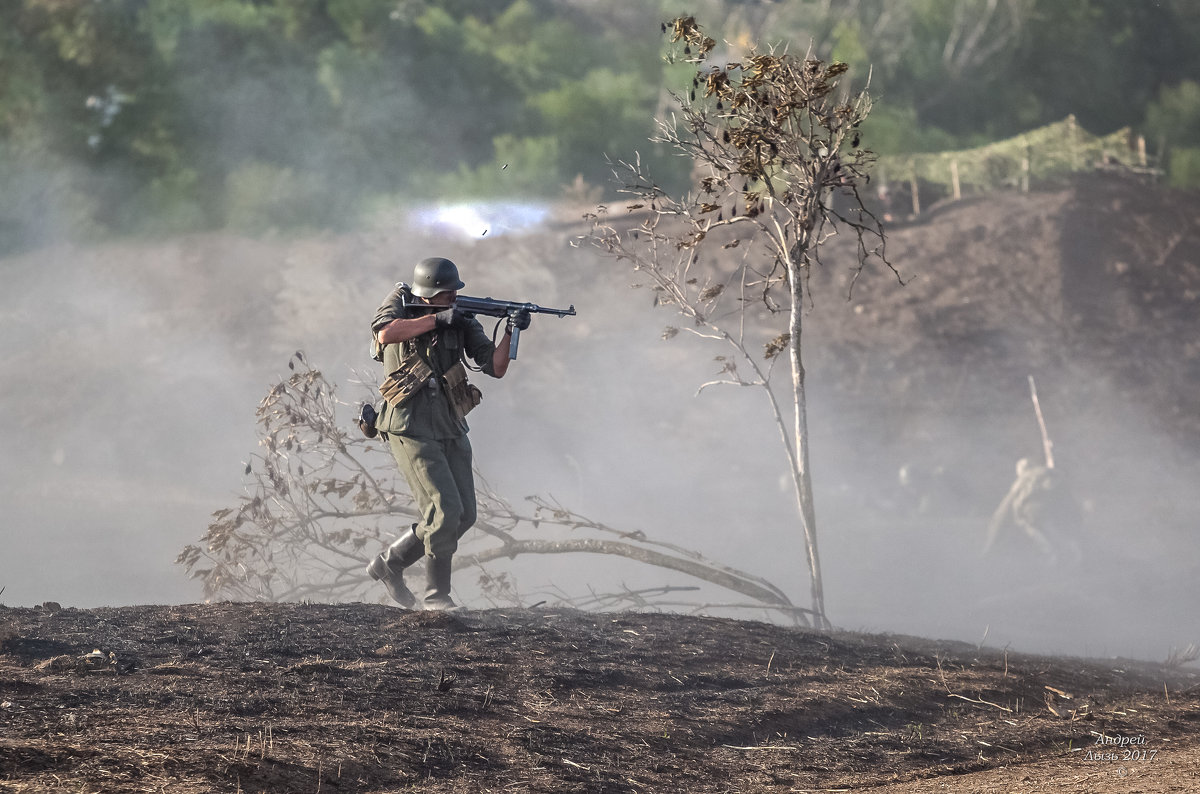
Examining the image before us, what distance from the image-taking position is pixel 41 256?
21.4 metres

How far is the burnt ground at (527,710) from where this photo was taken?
3.47 meters

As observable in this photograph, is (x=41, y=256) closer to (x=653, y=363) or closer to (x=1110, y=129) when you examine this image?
(x=653, y=363)

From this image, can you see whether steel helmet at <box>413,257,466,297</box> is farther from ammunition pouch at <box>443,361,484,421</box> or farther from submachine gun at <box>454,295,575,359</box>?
ammunition pouch at <box>443,361,484,421</box>

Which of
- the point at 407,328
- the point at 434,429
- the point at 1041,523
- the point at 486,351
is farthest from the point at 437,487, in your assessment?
the point at 1041,523

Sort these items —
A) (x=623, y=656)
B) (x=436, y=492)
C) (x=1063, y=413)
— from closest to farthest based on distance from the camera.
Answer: (x=623, y=656), (x=436, y=492), (x=1063, y=413)

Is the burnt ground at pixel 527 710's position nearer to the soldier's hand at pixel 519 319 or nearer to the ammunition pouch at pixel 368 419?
the ammunition pouch at pixel 368 419

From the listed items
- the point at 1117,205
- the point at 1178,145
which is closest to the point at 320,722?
the point at 1117,205

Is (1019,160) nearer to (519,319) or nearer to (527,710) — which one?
(519,319)

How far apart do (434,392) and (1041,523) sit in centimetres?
1055

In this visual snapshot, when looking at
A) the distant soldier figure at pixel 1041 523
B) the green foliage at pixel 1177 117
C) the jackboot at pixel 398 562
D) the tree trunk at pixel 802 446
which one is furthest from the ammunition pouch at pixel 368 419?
the green foliage at pixel 1177 117

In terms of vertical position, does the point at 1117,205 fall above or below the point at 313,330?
above

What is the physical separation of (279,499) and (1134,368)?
13048 mm

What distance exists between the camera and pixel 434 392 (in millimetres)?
5895

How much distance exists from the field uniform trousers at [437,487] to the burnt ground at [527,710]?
17.7 inches
